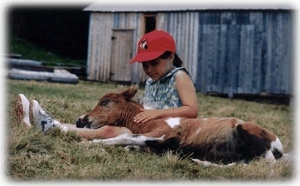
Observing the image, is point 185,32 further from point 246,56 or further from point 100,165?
point 100,165

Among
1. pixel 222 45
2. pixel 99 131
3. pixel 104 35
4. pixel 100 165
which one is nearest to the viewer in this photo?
→ pixel 100 165

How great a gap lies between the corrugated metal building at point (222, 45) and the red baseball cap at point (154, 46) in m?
14.2

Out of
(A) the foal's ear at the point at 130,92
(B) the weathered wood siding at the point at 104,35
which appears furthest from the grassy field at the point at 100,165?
(B) the weathered wood siding at the point at 104,35

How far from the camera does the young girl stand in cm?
530

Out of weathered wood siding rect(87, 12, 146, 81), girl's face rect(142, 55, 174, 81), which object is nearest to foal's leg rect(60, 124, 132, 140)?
girl's face rect(142, 55, 174, 81)

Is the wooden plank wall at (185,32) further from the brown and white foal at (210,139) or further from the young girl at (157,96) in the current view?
the brown and white foal at (210,139)

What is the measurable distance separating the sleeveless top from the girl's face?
0.06m

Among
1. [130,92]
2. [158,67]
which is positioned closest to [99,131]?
[130,92]

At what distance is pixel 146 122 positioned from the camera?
5.41 meters

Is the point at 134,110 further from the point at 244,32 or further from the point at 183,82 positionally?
the point at 244,32

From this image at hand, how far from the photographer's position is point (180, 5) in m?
21.0

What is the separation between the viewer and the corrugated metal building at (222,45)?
1931 cm

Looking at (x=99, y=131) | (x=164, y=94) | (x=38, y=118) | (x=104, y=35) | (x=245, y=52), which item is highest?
(x=104, y=35)

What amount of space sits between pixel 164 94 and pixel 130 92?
0.39 metres
